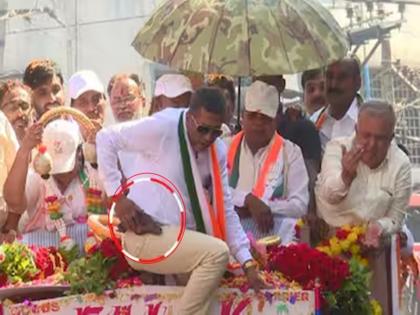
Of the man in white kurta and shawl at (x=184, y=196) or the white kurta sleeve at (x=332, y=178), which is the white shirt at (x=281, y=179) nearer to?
the white kurta sleeve at (x=332, y=178)

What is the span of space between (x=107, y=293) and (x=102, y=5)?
653 centimetres

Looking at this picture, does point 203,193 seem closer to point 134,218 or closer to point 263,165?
point 134,218

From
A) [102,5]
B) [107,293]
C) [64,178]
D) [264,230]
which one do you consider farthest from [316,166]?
[102,5]

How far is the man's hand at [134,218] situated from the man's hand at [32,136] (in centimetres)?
111

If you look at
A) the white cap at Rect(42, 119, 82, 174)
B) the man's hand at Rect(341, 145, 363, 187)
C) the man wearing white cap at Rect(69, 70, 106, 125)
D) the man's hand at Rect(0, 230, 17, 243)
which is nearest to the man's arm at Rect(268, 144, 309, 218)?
the man's hand at Rect(341, 145, 363, 187)

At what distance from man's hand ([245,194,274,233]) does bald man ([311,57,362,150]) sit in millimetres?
973

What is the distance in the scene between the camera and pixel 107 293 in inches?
194

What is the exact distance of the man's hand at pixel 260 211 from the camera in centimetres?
599

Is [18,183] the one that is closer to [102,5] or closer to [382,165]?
[382,165]

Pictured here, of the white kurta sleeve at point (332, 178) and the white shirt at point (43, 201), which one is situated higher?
the white kurta sleeve at point (332, 178)

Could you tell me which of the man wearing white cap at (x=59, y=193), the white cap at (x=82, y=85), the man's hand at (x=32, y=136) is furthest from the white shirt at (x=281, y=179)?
the white cap at (x=82, y=85)

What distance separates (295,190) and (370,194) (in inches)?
24.1

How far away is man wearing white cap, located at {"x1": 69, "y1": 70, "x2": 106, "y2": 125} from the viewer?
23.5 feet

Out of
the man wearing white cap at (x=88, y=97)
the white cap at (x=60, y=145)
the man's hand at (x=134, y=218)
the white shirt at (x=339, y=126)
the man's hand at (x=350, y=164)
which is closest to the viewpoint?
the man's hand at (x=134, y=218)
